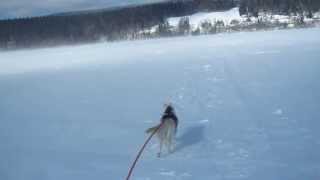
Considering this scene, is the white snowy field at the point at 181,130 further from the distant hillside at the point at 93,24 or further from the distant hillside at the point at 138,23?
the distant hillside at the point at 93,24

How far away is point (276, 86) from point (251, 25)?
97430 mm

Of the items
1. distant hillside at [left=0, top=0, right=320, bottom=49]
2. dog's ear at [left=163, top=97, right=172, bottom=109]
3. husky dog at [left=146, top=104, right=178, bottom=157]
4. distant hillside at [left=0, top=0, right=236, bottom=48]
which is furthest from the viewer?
distant hillside at [left=0, top=0, right=236, bottom=48]

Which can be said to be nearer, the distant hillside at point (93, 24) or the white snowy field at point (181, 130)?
the white snowy field at point (181, 130)

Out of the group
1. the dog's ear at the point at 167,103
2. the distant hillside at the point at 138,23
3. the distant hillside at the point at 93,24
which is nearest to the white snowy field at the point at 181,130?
the dog's ear at the point at 167,103

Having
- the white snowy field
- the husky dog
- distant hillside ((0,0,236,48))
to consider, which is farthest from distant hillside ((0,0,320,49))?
the husky dog

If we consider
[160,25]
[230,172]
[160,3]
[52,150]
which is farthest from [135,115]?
[160,3]

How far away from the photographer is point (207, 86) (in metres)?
20.5

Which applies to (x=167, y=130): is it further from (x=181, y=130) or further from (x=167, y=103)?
(x=167, y=103)

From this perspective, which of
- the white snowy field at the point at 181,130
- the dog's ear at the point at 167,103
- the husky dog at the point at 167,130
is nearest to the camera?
the white snowy field at the point at 181,130

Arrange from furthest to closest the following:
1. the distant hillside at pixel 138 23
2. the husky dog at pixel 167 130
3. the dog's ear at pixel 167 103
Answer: the distant hillside at pixel 138 23 → the dog's ear at pixel 167 103 → the husky dog at pixel 167 130

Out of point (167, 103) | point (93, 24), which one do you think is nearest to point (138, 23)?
point (93, 24)

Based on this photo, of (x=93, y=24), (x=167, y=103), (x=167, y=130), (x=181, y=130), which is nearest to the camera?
(x=167, y=130)

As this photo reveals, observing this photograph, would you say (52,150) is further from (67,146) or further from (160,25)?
(160,25)

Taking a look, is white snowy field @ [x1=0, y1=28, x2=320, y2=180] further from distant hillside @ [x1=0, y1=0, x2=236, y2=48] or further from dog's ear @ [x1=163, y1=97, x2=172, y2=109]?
distant hillside @ [x1=0, y1=0, x2=236, y2=48]
